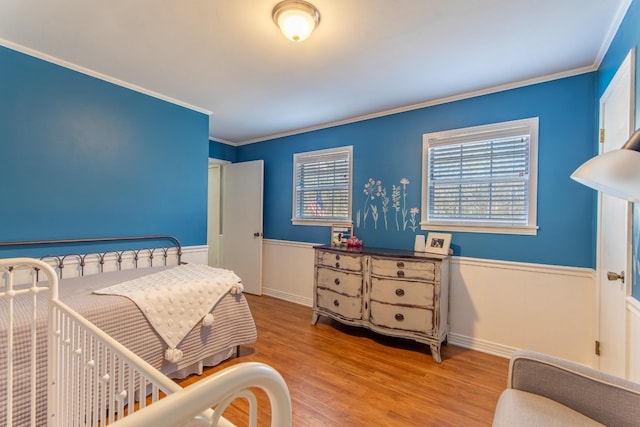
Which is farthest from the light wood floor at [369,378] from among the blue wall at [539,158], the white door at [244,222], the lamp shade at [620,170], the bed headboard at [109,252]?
the lamp shade at [620,170]

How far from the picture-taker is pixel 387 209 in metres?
3.25

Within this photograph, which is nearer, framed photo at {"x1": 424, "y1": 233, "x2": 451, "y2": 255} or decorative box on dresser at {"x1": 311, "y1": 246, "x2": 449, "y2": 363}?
decorative box on dresser at {"x1": 311, "y1": 246, "x2": 449, "y2": 363}

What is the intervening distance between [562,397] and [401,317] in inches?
57.3

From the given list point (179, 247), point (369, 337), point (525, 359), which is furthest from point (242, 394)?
point (179, 247)

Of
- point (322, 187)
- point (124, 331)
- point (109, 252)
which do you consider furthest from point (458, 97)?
point (109, 252)

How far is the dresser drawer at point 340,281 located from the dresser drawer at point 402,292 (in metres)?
0.17

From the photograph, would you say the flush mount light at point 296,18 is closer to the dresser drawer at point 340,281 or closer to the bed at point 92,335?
the bed at point 92,335

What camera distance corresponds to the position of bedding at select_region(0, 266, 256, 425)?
1.39 m

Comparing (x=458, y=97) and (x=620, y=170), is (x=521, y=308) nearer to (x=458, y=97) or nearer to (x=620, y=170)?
(x=458, y=97)

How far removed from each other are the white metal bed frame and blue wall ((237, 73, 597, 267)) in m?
2.65

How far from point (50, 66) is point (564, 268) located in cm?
435

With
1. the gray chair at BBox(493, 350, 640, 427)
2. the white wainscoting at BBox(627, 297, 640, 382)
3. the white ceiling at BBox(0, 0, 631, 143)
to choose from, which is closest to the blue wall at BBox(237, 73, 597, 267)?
the white ceiling at BBox(0, 0, 631, 143)

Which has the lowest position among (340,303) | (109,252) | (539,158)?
(340,303)

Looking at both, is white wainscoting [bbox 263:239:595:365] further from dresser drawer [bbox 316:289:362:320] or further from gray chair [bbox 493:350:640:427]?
gray chair [bbox 493:350:640:427]
